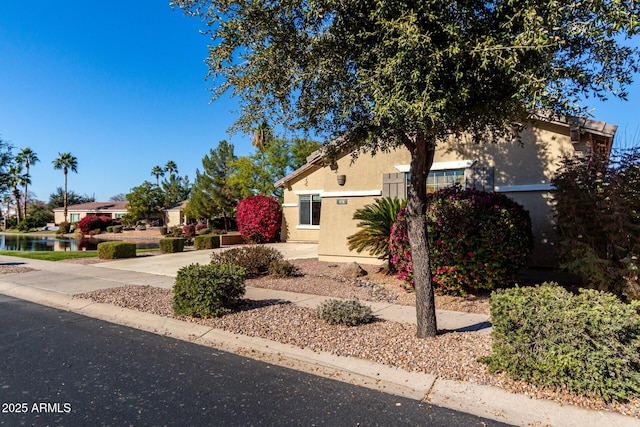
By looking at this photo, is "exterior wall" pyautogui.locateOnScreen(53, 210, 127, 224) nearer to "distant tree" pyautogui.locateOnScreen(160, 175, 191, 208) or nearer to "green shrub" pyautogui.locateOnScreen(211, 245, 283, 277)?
"distant tree" pyautogui.locateOnScreen(160, 175, 191, 208)

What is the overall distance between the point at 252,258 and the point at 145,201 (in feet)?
155

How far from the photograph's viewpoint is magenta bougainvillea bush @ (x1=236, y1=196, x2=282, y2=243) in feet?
75.1

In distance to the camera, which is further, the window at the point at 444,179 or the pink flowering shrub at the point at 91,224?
the pink flowering shrub at the point at 91,224

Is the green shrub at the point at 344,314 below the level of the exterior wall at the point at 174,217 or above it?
below

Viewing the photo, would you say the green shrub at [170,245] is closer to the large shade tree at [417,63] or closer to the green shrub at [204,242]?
the green shrub at [204,242]

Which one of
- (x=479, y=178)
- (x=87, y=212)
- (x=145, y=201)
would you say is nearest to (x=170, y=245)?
(x=479, y=178)

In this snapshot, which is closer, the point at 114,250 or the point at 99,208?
the point at 114,250

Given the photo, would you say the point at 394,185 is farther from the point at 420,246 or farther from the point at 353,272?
the point at 420,246

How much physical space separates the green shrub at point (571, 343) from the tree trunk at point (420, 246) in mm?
1020

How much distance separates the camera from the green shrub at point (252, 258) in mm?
A: 10766

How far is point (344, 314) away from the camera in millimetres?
6035

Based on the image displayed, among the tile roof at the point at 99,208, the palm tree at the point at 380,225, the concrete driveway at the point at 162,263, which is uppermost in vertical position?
the tile roof at the point at 99,208

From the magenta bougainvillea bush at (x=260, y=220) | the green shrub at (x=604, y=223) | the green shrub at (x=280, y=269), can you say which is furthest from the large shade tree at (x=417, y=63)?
the magenta bougainvillea bush at (x=260, y=220)

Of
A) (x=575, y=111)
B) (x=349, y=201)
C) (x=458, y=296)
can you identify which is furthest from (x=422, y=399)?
(x=349, y=201)
